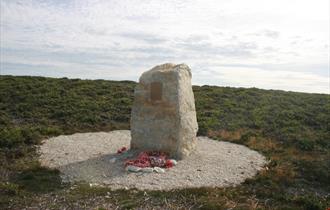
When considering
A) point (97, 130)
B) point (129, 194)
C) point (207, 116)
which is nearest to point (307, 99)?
point (207, 116)

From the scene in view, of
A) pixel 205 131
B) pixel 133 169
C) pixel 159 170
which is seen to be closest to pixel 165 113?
pixel 159 170

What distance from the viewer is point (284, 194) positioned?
10.7 m

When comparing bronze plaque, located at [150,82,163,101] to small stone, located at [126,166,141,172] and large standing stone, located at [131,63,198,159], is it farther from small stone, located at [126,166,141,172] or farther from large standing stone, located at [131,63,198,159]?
small stone, located at [126,166,141,172]

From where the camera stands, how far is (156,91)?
14117 mm

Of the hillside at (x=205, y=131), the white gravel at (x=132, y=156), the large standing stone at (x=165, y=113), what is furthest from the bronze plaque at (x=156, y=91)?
the hillside at (x=205, y=131)

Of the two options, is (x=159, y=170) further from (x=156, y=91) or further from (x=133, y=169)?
(x=156, y=91)

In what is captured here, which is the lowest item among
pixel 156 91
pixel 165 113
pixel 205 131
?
pixel 205 131

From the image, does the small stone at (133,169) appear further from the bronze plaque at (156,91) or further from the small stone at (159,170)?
the bronze plaque at (156,91)

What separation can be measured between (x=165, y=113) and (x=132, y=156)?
5.99 feet

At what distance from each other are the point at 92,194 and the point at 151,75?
17.7ft

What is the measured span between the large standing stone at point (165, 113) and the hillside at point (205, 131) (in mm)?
3048

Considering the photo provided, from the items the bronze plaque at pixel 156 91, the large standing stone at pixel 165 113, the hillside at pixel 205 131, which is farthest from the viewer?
the bronze plaque at pixel 156 91

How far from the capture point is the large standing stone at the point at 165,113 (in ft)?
45.2

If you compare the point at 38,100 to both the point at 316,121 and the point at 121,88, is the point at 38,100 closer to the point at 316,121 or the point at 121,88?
the point at 121,88
